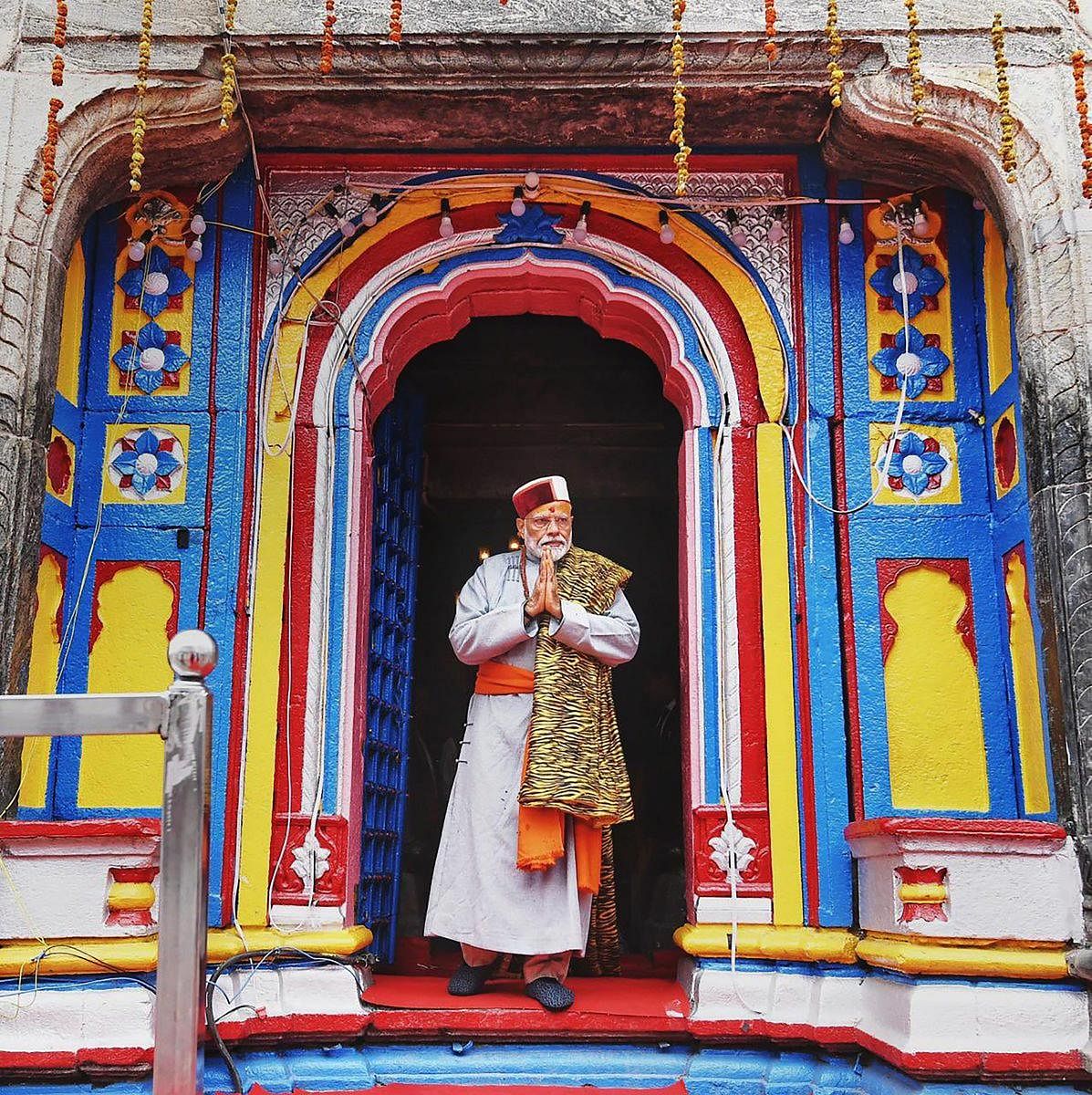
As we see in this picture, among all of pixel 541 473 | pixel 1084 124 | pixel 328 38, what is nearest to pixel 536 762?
pixel 328 38

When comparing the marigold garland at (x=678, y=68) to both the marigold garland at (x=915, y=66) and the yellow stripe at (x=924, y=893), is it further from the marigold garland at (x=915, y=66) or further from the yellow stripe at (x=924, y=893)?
the yellow stripe at (x=924, y=893)

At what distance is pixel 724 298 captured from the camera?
16.5 feet

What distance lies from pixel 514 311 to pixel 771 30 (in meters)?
1.58

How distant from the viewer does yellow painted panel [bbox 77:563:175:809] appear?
450 centimetres

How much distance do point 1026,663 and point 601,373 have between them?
366 cm

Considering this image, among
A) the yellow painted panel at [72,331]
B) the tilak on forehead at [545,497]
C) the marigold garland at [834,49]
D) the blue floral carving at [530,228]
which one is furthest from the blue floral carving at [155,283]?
the marigold garland at [834,49]

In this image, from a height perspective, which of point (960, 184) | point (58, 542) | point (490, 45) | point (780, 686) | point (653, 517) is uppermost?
point (490, 45)

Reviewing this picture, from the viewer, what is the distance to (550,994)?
4289 millimetres

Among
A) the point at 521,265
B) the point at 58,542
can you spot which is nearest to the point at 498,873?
the point at 58,542

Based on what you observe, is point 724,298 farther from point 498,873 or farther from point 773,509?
point 498,873

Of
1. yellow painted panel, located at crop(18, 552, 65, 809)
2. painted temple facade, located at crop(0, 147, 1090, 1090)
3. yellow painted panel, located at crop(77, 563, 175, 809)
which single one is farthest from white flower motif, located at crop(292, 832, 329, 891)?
yellow painted panel, located at crop(18, 552, 65, 809)

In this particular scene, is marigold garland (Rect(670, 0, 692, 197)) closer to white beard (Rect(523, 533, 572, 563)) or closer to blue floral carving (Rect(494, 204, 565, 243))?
blue floral carving (Rect(494, 204, 565, 243))

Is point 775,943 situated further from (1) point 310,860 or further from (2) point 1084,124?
(2) point 1084,124

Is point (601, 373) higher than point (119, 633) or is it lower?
higher
